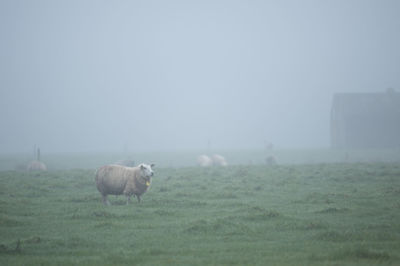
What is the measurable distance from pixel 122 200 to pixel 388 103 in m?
69.8

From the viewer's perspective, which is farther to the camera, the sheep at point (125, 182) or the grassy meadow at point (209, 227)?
the sheep at point (125, 182)

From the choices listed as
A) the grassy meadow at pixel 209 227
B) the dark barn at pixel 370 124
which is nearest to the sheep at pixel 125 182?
the grassy meadow at pixel 209 227

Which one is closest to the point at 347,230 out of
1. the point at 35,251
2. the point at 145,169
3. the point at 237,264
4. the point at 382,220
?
the point at 382,220

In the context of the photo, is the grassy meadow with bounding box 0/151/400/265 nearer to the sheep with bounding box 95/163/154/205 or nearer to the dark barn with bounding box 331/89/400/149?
the sheep with bounding box 95/163/154/205

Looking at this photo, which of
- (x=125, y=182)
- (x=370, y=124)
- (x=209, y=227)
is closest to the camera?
(x=209, y=227)

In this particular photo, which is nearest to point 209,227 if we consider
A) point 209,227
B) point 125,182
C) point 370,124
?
point 209,227

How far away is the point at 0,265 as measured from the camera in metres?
8.65

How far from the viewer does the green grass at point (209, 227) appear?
9117 mm

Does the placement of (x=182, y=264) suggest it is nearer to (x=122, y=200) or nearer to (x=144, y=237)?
(x=144, y=237)

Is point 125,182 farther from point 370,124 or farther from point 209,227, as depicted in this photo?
point 370,124

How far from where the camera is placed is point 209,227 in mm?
11984

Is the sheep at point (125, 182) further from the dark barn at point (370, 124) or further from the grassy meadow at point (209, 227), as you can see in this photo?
the dark barn at point (370, 124)

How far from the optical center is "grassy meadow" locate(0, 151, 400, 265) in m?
9.12

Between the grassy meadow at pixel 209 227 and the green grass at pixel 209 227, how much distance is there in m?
0.02
